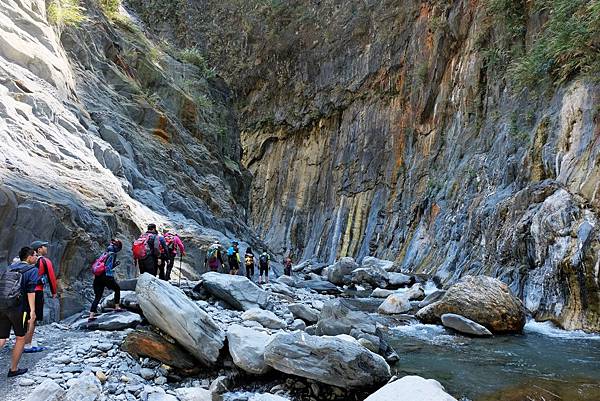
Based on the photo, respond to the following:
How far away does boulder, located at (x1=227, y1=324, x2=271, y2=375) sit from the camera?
19.9 feet

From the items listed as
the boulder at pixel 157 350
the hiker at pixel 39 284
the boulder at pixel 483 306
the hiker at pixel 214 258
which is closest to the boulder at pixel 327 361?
the boulder at pixel 157 350

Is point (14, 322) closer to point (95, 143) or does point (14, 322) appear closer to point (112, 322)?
point (112, 322)

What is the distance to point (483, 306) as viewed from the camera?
1005 cm

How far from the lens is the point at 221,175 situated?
23.2m

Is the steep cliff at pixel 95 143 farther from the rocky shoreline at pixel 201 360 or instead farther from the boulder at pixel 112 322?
the rocky shoreline at pixel 201 360

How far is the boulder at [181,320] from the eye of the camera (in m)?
6.19

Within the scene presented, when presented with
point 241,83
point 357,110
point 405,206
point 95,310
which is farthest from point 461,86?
point 241,83

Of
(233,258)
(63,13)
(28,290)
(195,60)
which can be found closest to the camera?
(28,290)

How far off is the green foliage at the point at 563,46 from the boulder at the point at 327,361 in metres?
10.7

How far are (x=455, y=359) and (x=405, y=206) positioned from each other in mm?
20467

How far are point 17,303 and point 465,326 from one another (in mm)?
8232

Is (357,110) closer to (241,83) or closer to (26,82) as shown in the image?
(241,83)

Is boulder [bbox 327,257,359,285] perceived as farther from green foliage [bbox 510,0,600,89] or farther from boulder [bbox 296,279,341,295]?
green foliage [bbox 510,0,600,89]

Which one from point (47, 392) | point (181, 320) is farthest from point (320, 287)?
point (47, 392)
